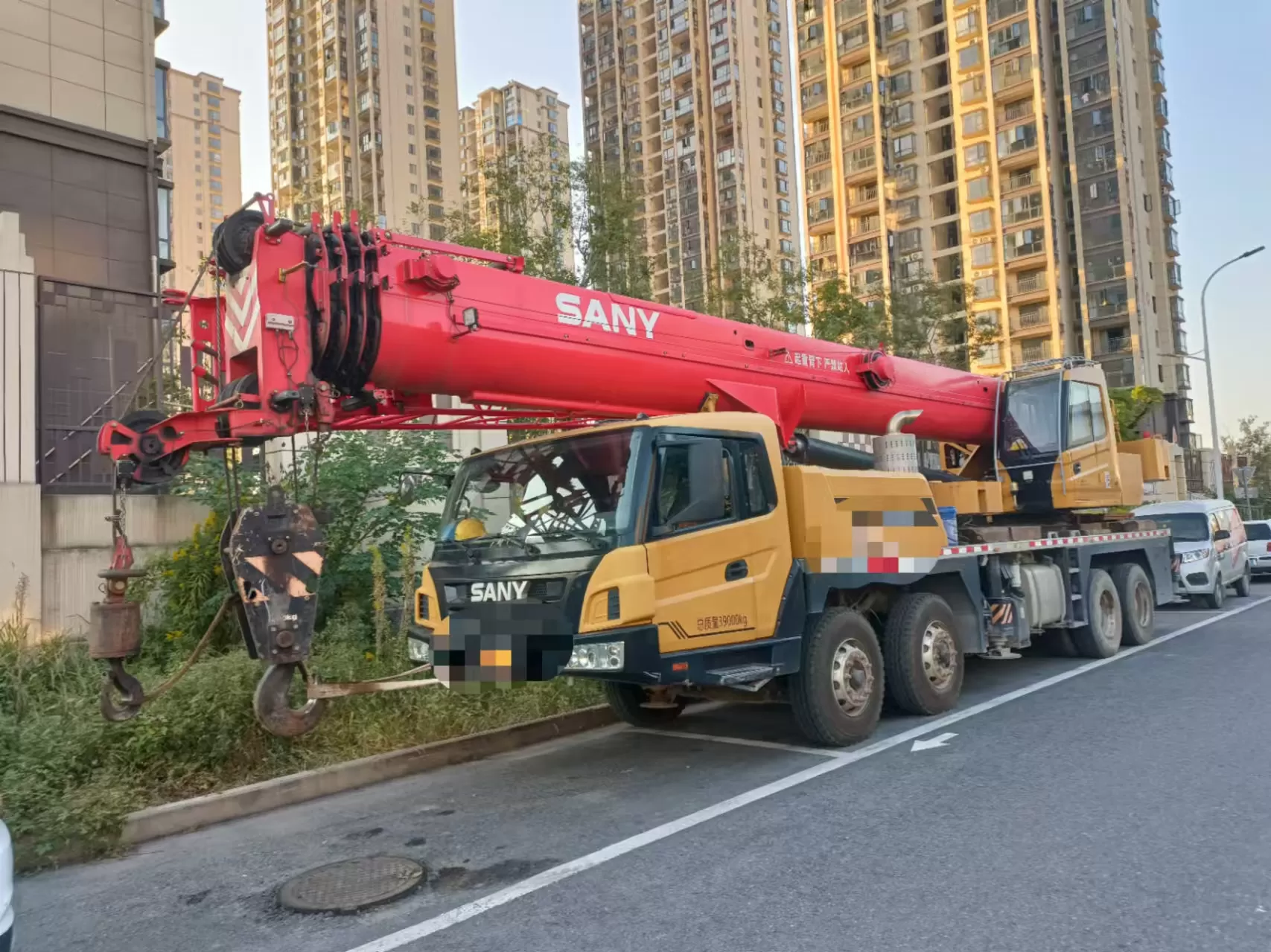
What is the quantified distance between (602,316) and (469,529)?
1697 mm

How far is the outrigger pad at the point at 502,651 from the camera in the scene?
5.20m

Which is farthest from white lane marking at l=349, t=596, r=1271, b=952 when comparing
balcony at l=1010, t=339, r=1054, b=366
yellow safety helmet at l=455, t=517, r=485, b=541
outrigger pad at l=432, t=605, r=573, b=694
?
balcony at l=1010, t=339, r=1054, b=366

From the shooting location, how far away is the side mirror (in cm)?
564

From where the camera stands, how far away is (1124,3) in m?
61.2

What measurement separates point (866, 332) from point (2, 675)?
1954 centimetres

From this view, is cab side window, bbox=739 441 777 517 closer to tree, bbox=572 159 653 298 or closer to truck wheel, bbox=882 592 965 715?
truck wheel, bbox=882 592 965 715

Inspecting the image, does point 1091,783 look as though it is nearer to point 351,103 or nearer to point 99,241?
point 99,241

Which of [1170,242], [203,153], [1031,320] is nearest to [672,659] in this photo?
[1031,320]

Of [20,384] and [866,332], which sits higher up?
[866,332]

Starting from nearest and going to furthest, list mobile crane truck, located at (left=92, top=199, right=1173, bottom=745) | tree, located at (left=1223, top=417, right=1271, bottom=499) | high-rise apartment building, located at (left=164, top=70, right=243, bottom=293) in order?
1. mobile crane truck, located at (left=92, top=199, right=1173, bottom=745)
2. tree, located at (left=1223, top=417, right=1271, bottom=499)
3. high-rise apartment building, located at (left=164, top=70, right=243, bottom=293)

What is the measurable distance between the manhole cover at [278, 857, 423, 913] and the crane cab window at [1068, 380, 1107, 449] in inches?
336

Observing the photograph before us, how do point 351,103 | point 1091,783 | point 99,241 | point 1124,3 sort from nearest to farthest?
1. point 1091,783
2. point 99,241
3. point 1124,3
4. point 351,103

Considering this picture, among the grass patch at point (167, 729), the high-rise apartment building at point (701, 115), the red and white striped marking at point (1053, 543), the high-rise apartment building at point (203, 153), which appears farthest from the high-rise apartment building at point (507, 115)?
the grass patch at point (167, 729)

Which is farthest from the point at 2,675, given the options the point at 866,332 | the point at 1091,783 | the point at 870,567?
the point at 866,332
